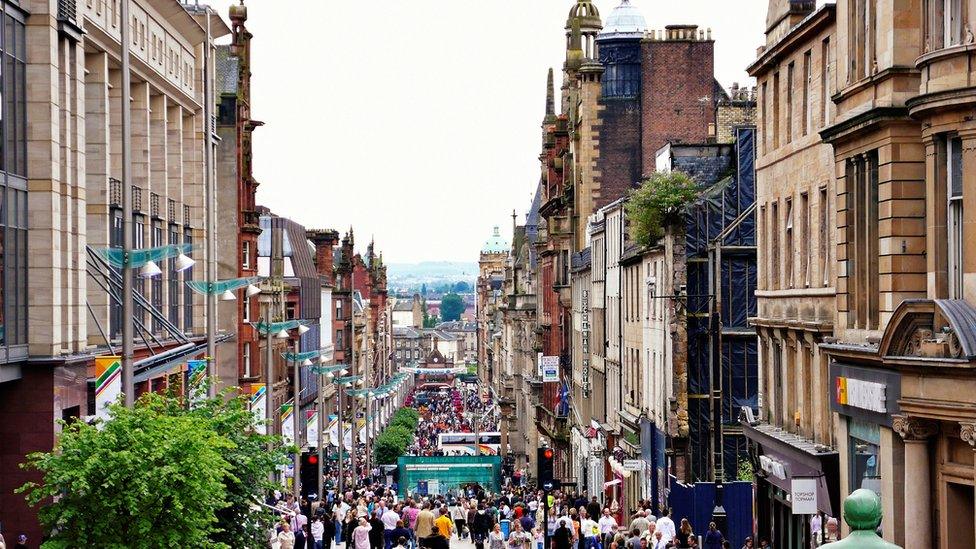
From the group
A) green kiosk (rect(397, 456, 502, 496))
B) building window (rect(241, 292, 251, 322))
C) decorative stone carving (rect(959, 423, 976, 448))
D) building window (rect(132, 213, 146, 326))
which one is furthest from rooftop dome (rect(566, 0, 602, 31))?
decorative stone carving (rect(959, 423, 976, 448))

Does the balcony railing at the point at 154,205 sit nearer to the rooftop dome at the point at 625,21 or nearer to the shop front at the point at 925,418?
the shop front at the point at 925,418

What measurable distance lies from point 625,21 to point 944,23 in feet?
193

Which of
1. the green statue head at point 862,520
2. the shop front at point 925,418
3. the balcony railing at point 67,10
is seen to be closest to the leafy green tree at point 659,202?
the balcony railing at point 67,10

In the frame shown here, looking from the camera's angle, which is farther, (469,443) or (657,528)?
(469,443)

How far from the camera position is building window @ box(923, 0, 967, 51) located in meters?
22.7

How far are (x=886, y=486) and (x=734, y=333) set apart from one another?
21.5m

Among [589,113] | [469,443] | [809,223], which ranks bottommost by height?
[469,443]

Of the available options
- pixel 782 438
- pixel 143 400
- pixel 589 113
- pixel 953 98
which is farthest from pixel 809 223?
pixel 589 113

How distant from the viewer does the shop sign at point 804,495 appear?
98.2 ft

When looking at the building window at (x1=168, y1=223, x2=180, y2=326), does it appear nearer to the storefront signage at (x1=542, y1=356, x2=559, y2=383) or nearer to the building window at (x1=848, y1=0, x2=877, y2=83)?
the building window at (x1=848, y1=0, x2=877, y2=83)

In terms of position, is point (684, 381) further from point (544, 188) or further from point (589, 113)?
point (544, 188)

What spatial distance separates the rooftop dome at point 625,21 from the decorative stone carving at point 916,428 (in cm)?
5800

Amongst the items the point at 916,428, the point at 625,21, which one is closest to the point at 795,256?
the point at 916,428

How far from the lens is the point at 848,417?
28.5 meters
